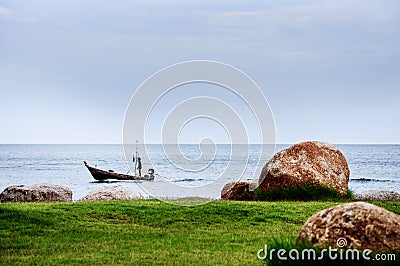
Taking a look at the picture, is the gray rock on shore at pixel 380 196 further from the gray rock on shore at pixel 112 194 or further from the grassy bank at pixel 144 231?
the gray rock on shore at pixel 112 194

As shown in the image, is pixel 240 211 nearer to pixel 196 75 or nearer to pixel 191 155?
pixel 196 75

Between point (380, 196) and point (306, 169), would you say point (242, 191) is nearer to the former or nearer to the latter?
point (306, 169)

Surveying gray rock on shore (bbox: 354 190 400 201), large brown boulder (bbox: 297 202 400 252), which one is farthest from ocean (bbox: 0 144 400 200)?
large brown boulder (bbox: 297 202 400 252)

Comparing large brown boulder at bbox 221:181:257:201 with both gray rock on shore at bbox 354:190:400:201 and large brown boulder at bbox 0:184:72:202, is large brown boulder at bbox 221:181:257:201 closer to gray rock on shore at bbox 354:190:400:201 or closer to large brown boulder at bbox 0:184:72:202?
gray rock on shore at bbox 354:190:400:201

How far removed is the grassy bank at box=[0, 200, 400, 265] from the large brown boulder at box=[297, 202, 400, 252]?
1.68 meters

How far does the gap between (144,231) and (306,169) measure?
24.1 feet

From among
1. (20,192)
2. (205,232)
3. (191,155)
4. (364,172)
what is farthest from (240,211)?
(191,155)

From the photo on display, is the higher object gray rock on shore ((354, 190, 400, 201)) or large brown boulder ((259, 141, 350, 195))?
large brown boulder ((259, 141, 350, 195))

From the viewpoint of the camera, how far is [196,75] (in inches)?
690

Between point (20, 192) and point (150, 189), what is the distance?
32309mm

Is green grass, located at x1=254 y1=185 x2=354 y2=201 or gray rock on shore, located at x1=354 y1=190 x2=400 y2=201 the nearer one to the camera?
green grass, located at x1=254 y1=185 x2=354 y2=201

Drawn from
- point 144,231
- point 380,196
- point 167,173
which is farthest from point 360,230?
point 167,173

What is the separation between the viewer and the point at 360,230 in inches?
375

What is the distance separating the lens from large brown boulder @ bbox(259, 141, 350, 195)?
63.7 feet
